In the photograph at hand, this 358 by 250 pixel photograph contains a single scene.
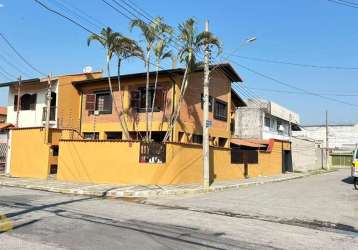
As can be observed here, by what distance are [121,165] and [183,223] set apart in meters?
11.7

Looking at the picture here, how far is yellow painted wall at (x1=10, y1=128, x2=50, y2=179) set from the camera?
26469mm

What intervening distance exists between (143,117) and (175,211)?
14465mm

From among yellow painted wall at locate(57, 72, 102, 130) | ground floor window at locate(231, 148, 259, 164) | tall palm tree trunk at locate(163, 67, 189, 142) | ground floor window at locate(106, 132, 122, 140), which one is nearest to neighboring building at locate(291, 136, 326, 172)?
ground floor window at locate(231, 148, 259, 164)

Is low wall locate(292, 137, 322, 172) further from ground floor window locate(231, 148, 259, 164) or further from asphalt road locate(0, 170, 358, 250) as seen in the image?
asphalt road locate(0, 170, 358, 250)

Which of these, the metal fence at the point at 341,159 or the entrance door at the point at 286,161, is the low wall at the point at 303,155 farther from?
the metal fence at the point at 341,159

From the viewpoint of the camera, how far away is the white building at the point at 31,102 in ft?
106

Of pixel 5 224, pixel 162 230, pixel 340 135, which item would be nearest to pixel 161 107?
pixel 162 230

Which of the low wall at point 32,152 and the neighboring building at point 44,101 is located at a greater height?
the neighboring building at point 44,101

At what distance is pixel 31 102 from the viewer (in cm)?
3425

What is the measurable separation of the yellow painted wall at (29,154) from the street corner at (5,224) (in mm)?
15068

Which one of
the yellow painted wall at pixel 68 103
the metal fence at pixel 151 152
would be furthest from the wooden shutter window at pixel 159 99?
the yellow painted wall at pixel 68 103

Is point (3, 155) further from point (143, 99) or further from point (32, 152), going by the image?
point (143, 99)

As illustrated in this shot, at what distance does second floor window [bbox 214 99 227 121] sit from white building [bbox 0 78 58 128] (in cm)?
1139

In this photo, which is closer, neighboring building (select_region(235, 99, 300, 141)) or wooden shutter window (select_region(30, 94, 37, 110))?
wooden shutter window (select_region(30, 94, 37, 110))
